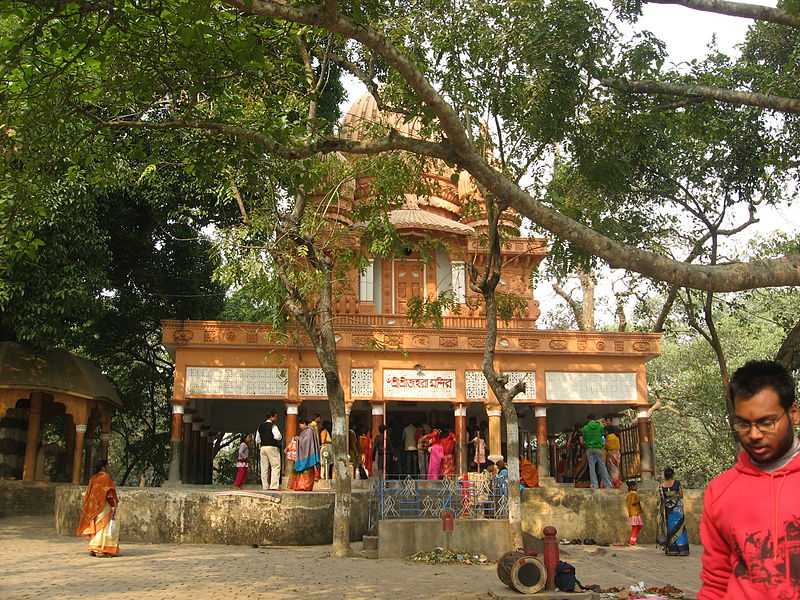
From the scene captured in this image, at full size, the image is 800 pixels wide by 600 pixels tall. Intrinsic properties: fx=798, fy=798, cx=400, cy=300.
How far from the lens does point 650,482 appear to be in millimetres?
19344

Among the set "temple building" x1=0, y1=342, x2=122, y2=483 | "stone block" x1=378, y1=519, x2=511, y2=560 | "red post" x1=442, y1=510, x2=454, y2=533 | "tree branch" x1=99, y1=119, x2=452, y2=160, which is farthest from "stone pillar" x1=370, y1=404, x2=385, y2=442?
"tree branch" x1=99, y1=119, x2=452, y2=160

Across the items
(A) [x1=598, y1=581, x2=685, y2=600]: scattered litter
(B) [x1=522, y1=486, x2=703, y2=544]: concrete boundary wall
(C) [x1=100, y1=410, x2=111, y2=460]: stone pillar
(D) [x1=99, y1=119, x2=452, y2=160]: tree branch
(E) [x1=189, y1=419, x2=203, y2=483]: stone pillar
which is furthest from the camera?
(E) [x1=189, y1=419, x2=203, y2=483]: stone pillar

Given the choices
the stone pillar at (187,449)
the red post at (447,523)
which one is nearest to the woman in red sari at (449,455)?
the red post at (447,523)

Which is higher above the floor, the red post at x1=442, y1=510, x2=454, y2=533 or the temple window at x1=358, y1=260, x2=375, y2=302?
the temple window at x1=358, y1=260, x2=375, y2=302

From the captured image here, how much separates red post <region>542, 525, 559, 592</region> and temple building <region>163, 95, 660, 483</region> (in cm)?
962

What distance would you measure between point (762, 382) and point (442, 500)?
415 inches

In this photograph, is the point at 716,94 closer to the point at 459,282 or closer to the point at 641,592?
the point at 641,592

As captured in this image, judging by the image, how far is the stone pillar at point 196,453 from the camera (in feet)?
72.4

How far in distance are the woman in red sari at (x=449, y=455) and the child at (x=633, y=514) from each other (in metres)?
4.83

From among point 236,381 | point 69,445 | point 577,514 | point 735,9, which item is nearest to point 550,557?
point 735,9

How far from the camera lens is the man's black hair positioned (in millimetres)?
2789

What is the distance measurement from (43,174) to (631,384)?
16050 millimetres

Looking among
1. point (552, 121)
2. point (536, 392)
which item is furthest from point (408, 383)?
point (552, 121)

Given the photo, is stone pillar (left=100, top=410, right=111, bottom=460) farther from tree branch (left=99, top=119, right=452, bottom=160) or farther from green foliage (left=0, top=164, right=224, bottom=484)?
tree branch (left=99, top=119, right=452, bottom=160)
